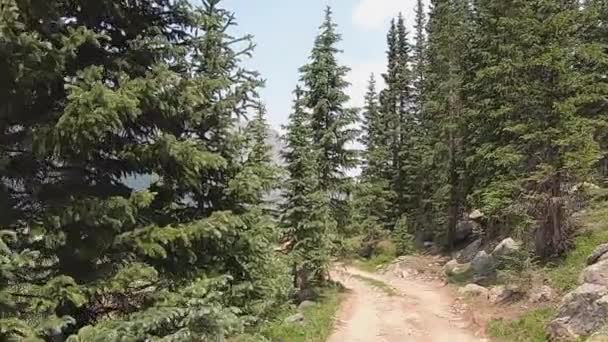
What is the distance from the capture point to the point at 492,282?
2247 cm

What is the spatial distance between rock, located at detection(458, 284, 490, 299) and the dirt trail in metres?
0.65

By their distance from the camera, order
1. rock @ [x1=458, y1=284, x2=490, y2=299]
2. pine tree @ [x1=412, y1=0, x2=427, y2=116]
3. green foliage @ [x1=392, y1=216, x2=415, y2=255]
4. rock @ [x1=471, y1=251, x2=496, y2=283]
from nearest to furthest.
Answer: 1. rock @ [x1=458, y1=284, x2=490, y2=299]
2. rock @ [x1=471, y1=251, x2=496, y2=283]
3. green foliage @ [x1=392, y1=216, x2=415, y2=255]
4. pine tree @ [x1=412, y1=0, x2=427, y2=116]

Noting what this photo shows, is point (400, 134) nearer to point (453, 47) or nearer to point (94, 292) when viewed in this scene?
point (453, 47)

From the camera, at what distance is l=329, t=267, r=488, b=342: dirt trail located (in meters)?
17.3

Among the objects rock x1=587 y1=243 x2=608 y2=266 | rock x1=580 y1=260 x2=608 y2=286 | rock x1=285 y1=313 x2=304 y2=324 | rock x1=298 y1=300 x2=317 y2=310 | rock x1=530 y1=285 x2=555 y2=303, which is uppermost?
rock x1=587 y1=243 x2=608 y2=266

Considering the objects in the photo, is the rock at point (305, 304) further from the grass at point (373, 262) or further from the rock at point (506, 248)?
the grass at point (373, 262)

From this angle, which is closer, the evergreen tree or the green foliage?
the evergreen tree

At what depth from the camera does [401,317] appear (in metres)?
19.9

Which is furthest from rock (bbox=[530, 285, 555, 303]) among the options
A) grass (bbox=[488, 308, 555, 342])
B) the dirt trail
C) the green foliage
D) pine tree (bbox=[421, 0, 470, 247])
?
the green foliage

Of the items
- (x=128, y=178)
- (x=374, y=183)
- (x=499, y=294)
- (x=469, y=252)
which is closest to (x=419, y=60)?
(x=374, y=183)

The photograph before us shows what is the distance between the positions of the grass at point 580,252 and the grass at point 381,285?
7.55m

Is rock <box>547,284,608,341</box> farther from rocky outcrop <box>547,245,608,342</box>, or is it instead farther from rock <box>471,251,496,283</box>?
rock <box>471,251,496,283</box>

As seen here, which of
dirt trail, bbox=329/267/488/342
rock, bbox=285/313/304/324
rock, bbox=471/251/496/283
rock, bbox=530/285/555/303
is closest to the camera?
dirt trail, bbox=329/267/488/342

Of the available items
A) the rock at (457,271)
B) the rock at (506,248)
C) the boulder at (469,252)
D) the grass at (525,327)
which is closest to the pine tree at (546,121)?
the rock at (506,248)
